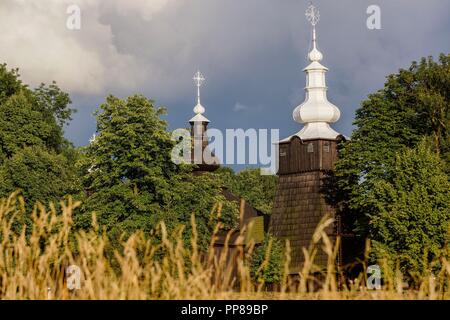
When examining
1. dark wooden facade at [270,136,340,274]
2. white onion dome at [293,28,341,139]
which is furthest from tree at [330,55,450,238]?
white onion dome at [293,28,341,139]

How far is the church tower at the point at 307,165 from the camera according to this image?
7625 centimetres

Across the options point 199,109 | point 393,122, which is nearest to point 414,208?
point 393,122

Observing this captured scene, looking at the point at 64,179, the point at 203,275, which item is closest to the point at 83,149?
the point at 64,179

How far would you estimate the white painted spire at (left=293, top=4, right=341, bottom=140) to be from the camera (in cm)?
8200

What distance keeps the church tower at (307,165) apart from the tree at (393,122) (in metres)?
8.29

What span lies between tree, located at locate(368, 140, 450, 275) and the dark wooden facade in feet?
61.9

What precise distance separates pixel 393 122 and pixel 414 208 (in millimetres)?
11917

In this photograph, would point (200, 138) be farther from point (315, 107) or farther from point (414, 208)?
point (414, 208)

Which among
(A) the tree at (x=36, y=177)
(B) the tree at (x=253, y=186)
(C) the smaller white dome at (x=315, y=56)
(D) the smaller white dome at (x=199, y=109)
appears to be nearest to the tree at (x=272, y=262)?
(A) the tree at (x=36, y=177)

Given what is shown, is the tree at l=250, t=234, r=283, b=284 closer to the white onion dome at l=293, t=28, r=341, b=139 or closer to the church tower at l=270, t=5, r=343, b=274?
the church tower at l=270, t=5, r=343, b=274

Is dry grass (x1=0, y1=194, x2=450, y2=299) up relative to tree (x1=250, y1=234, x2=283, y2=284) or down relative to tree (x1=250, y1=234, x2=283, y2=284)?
down

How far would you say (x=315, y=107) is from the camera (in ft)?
270
